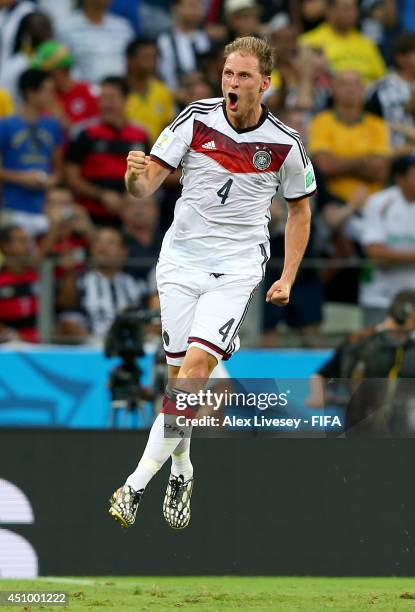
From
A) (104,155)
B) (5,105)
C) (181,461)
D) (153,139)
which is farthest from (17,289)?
(181,461)

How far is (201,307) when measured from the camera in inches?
322

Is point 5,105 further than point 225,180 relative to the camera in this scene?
Yes

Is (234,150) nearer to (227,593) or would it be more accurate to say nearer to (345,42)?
(227,593)

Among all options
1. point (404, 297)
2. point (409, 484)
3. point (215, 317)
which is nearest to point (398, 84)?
point (404, 297)

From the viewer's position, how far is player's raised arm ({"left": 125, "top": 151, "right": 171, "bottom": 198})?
7.89 m

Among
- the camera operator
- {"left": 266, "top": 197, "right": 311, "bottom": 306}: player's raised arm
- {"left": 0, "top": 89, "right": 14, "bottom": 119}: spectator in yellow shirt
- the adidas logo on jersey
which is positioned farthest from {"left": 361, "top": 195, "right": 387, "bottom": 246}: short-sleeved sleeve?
the adidas logo on jersey

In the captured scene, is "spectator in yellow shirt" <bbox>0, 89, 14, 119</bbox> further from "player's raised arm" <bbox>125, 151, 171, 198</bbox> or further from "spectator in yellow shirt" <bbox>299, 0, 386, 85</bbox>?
"player's raised arm" <bbox>125, 151, 171, 198</bbox>

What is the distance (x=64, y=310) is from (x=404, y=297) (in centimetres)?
346

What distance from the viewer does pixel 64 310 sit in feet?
43.2

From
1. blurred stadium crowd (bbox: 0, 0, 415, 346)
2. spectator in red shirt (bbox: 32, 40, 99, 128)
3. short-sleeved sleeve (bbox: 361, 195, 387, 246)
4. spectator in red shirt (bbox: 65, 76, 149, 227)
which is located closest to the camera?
blurred stadium crowd (bbox: 0, 0, 415, 346)

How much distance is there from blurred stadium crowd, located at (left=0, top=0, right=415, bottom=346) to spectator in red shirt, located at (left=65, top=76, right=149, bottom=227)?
0.02 meters

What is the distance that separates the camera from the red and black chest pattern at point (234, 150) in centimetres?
812

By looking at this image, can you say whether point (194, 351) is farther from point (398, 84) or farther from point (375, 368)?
point (398, 84)

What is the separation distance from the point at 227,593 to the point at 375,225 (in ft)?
20.3
